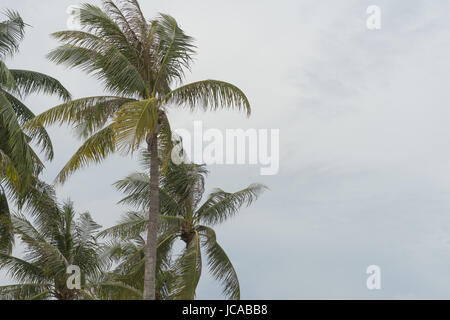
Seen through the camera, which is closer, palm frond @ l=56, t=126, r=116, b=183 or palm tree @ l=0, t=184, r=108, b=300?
palm frond @ l=56, t=126, r=116, b=183

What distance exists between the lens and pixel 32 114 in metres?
23.4

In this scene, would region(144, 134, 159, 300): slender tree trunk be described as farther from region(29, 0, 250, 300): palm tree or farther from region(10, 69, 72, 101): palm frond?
region(10, 69, 72, 101): palm frond

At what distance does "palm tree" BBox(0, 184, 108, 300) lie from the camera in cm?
2244

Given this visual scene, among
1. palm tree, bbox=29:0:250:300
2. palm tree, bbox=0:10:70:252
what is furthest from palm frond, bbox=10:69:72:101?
palm tree, bbox=29:0:250:300

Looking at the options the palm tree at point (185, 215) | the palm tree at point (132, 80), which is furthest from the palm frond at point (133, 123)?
the palm tree at point (185, 215)

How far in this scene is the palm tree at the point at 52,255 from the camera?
22.4 metres

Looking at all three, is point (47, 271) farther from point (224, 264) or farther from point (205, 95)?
point (205, 95)

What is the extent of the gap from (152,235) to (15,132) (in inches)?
219

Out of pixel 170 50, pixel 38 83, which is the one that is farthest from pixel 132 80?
pixel 38 83

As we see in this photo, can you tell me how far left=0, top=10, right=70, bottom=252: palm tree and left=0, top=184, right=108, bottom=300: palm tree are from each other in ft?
2.70

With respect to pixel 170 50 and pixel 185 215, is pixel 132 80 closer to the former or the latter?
pixel 170 50

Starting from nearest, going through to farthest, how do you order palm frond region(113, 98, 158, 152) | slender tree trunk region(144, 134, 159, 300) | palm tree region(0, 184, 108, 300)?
palm frond region(113, 98, 158, 152) → slender tree trunk region(144, 134, 159, 300) → palm tree region(0, 184, 108, 300)

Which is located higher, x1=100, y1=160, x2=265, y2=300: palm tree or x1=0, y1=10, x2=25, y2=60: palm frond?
x1=0, y1=10, x2=25, y2=60: palm frond

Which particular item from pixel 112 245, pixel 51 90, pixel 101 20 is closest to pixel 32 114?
pixel 51 90
